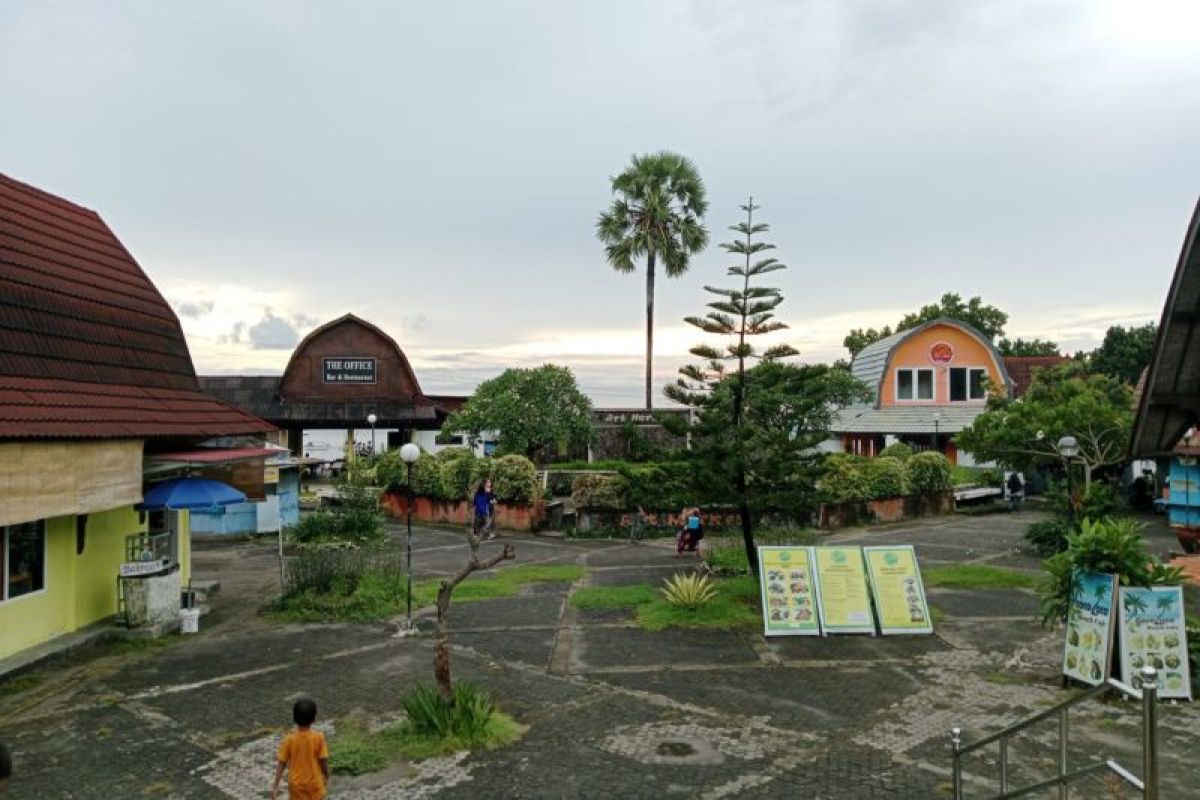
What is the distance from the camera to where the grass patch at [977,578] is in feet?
55.1

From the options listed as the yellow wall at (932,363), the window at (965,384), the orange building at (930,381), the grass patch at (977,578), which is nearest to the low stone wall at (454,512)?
the grass patch at (977,578)

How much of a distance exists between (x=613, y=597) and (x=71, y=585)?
8936 mm

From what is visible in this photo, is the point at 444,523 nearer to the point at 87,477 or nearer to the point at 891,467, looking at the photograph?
the point at 891,467

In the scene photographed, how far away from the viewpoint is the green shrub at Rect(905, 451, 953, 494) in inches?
1136

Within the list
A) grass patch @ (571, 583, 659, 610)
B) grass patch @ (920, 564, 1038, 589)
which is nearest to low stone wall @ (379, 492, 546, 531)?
grass patch @ (571, 583, 659, 610)

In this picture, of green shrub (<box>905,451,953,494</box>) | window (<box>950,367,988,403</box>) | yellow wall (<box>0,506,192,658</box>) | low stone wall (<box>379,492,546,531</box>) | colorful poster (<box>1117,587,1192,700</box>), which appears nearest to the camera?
colorful poster (<box>1117,587,1192,700</box>)

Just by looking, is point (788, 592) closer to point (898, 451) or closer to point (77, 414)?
Answer: point (77, 414)

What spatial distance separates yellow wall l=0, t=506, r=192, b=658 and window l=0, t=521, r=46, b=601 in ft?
0.30

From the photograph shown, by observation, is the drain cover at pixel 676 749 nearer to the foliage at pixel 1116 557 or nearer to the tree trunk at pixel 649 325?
the foliage at pixel 1116 557

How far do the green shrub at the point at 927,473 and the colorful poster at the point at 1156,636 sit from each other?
61.4ft

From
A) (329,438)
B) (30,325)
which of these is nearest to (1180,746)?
(30,325)

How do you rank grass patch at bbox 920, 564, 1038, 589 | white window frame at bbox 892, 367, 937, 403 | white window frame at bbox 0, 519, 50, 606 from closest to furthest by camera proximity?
white window frame at bbox 0, 519, 50, 606
grass patch at bbox 920, 564, 1038, 589
white window frame at bbox 892, 367, 937, 403

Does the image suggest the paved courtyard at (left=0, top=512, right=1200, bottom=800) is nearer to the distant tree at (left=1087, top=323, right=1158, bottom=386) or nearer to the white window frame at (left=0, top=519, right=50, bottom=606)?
the white window frame at (left=0, top=519, right=50, bottom=606)

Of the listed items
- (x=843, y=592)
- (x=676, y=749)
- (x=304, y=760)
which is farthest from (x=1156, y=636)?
(x=304, y=760)
